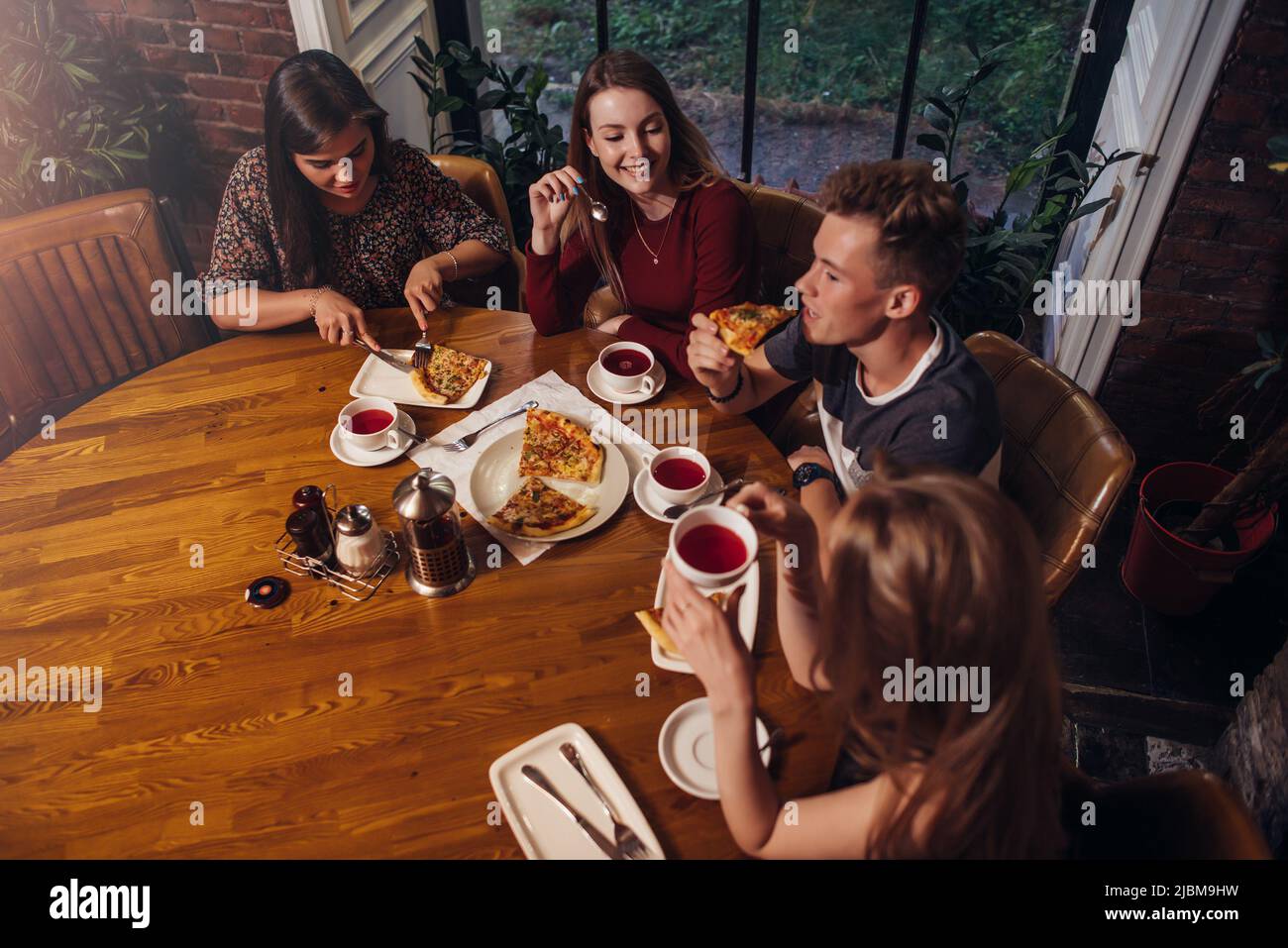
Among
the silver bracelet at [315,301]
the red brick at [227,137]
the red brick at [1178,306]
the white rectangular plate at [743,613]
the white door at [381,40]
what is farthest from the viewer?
the red brick at [227,137]

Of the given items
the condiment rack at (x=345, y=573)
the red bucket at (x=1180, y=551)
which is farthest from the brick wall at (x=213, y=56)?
the red bucket at (x=1180, y=551)

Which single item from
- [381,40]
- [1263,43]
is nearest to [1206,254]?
[1263,43]

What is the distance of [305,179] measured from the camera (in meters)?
2.44

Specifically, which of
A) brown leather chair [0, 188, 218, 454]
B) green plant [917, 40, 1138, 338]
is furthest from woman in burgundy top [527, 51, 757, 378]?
brown leather chair [0, 188, 218, 454]

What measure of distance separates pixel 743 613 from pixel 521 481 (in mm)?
621

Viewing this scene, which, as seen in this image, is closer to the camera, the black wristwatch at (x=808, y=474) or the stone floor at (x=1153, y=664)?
the black wristwatch at (x=808, y=474)

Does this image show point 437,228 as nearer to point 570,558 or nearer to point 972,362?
point 570,558

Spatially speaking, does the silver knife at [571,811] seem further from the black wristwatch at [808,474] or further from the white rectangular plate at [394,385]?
the white rectangular plate at [394,385]

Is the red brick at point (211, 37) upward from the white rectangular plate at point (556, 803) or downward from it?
upward

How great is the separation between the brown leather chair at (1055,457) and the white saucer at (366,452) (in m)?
1.40

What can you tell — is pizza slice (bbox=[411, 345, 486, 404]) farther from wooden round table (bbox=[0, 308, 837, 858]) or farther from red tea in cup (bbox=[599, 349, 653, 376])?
red tea in cup (bbox=[599, 349, 653, 376])

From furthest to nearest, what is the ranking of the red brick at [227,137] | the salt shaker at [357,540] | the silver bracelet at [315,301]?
the red brick at [227,137] → the silver bracelet at [315,301] → the salt shaker at [357,540]

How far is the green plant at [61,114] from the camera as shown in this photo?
3.02 m
